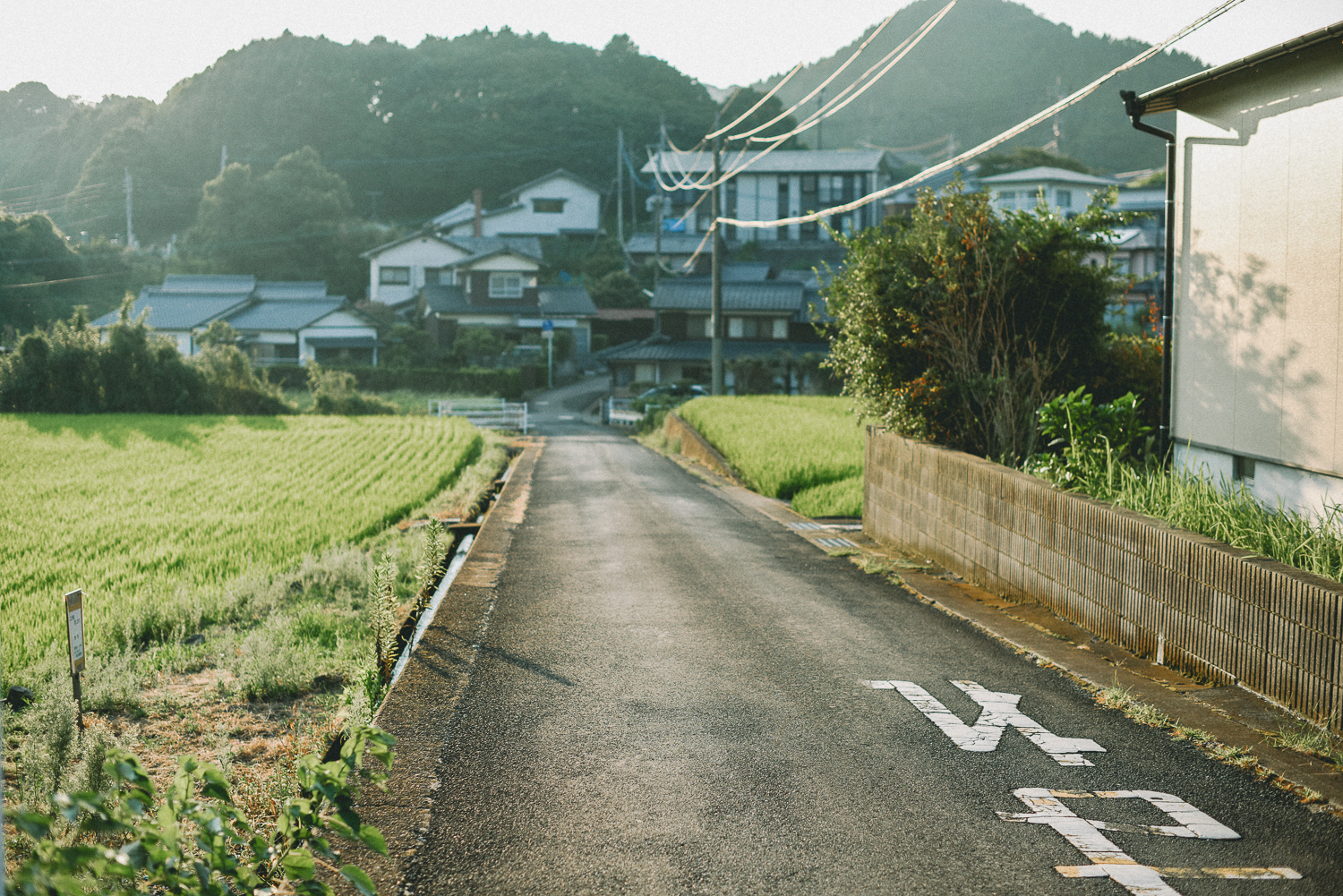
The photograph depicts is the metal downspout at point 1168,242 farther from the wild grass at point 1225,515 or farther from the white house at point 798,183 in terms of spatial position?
the white house at point 798,183

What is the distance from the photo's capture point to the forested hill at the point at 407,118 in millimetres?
71312

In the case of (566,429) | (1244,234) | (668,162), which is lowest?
(566,429)

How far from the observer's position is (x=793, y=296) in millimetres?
46281

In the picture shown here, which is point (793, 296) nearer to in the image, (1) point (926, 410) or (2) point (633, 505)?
(2) point (633, 505)

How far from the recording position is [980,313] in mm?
10086

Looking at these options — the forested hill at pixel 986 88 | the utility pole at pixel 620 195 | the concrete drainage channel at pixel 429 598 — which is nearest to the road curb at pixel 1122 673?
the concrete drainage channel at pixel 429 598

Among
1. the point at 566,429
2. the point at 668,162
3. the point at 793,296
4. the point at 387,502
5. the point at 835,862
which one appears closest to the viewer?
the point at 835,862

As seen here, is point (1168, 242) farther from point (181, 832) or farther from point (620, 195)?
point (620, 195)

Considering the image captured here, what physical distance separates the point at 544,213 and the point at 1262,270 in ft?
208

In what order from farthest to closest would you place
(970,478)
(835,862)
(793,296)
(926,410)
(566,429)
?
(793,296) → (566,429) → (926,410) → (970,478) → (835,862)

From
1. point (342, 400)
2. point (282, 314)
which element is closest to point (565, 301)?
point (282, 314)

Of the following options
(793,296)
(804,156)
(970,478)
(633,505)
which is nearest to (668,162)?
(804,156)

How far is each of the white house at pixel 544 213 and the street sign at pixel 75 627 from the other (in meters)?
63.7

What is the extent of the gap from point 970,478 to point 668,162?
56.8 m
